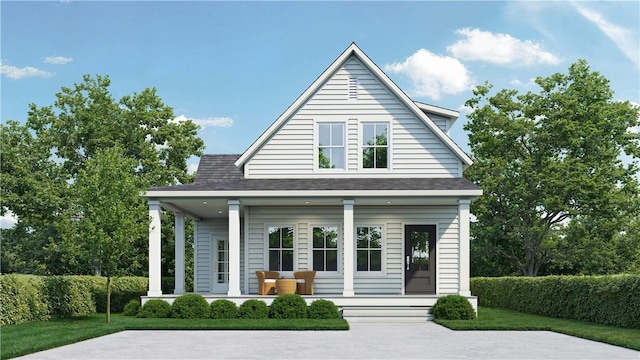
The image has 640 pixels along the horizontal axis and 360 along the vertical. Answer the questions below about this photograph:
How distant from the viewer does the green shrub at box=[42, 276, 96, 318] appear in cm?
1986

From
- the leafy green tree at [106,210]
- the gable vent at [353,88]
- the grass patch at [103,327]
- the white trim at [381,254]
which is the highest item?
the gable vent at [353,88]

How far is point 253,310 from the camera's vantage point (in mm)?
19109

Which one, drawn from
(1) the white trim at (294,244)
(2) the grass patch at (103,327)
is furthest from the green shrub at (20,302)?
(1) the white trim at (294,244)

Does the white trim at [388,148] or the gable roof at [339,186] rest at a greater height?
the white trim at [388,148]

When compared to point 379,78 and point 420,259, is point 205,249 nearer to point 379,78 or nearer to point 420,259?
point 420,259

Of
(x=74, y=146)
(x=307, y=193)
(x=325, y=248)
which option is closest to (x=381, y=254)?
(x=325, y=248)

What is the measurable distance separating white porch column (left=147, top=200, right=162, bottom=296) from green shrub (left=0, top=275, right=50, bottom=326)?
2.84 m

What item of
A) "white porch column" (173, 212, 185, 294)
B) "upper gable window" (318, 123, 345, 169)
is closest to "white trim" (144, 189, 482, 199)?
"upper gable window" (318, 123, 345, 169)

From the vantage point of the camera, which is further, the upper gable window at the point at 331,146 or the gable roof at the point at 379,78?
the upper gable window at the point at 331,146

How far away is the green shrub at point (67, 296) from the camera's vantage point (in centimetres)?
1986

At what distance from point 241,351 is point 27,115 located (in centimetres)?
A: 2606

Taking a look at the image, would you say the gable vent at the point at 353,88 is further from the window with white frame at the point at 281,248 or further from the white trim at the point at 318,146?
the window with white frame at the point at 281,248

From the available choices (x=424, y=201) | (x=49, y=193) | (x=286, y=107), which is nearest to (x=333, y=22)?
(x=286, y=107)

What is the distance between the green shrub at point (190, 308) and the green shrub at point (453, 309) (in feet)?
20.2
